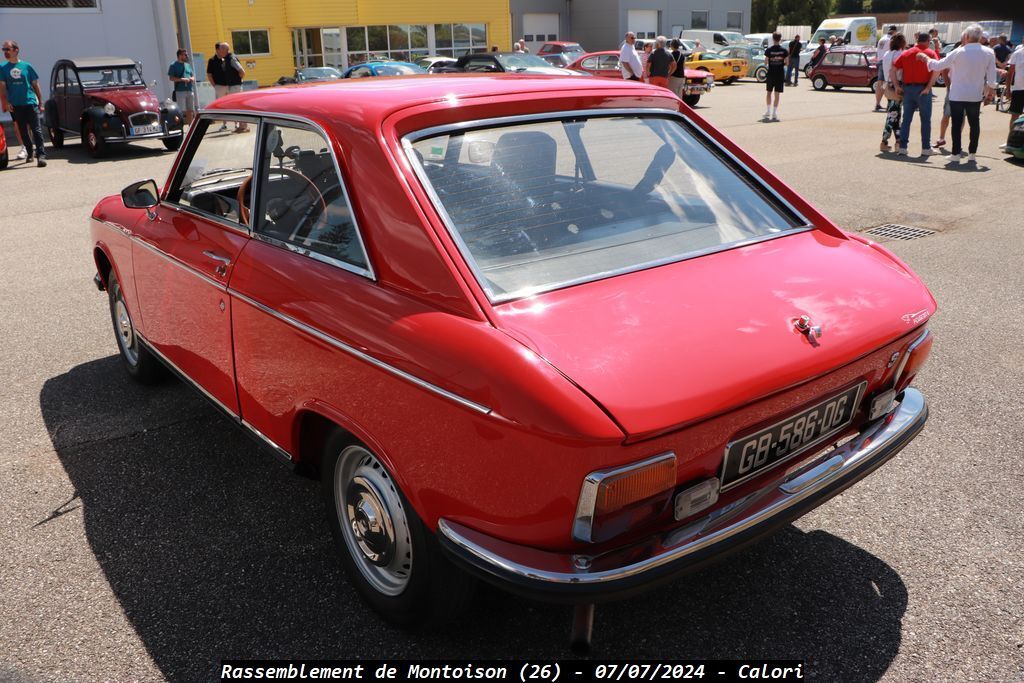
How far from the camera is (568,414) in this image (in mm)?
2004

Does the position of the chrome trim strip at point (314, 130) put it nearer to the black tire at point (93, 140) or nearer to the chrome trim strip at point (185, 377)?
the chrome trim strip at point (185, 377)

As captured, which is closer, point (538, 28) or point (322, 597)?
point (322, 597)

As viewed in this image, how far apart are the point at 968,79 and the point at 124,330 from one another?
11.4 m

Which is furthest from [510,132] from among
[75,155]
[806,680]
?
[75,155]

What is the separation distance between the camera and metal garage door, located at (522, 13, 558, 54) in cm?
4675

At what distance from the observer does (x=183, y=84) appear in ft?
58.1

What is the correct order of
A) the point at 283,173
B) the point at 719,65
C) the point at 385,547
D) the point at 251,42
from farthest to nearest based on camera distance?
the point at 251,42, the point at 719,65, the point at 283,173, the point at 385,547

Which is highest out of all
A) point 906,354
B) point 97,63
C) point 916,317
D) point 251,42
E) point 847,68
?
point 251,42

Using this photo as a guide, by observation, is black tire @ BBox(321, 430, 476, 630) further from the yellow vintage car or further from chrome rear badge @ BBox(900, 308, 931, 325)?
the yellow vintage car

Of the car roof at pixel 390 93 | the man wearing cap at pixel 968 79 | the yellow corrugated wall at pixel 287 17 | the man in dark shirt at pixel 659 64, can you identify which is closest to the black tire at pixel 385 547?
the car roof at pixel 390 93

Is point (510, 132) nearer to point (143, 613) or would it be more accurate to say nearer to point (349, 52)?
point (143, 613)

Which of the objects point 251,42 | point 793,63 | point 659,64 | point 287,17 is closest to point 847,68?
point 793,63

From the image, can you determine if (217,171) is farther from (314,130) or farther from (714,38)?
(714,38)

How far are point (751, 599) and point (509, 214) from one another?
61.3 inches
